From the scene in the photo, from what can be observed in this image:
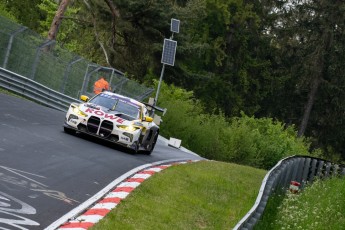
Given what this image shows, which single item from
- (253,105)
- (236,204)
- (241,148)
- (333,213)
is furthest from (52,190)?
(253,105)

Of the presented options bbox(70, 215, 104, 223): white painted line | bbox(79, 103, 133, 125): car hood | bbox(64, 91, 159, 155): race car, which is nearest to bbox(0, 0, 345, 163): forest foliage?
bbox(64, 91, 159, 155): race car

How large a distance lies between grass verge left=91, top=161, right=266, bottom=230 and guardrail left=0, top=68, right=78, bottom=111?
39.5 ft

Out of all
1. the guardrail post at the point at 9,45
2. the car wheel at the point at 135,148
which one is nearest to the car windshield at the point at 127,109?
the car wheel at the point at 135,148

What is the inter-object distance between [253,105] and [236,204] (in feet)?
191

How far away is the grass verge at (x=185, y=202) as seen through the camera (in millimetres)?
12062

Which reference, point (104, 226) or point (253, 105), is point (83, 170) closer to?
point (104, 226)

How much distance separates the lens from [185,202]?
48.8ft

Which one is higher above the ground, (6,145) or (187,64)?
(187,64)

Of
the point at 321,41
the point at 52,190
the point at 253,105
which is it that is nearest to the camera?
the point at 52,190

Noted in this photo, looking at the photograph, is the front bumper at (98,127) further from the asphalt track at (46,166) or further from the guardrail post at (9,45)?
the guardrail post at (9,45)

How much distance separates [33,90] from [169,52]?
22.0 feet

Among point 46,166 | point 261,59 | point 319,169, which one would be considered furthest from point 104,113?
point 261,59

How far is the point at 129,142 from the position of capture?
21938mm

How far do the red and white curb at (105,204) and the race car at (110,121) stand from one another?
3495 mm
